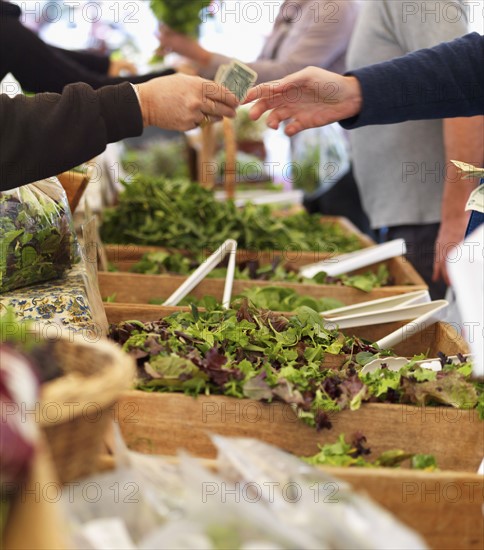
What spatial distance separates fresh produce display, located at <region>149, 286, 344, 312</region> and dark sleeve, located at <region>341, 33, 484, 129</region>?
0.58m

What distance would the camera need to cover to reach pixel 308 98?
2.06m

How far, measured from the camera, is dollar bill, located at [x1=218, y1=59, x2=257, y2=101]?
1988 mm

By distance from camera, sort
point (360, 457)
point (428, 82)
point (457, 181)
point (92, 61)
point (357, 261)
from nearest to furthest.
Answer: point (360, 457)
point (428, 82)
point (457, 181)
point (357, 261)
point (92, 61)

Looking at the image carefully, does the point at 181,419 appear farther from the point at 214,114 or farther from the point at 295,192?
the point at 295,192

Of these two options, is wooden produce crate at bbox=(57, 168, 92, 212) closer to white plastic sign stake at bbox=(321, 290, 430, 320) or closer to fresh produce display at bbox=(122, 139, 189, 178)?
white plastic sign stake at bbox=(321, 290, 430, 320)

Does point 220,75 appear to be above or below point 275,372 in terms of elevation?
above

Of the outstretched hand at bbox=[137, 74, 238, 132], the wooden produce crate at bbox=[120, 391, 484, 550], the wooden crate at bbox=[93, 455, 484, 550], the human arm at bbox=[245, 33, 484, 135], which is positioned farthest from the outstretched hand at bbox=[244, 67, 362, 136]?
the wooden crate at bbox=[93, 455, 484, 550]

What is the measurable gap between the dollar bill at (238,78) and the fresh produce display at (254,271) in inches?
28.3

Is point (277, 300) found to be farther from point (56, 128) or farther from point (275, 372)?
point (56, 128)

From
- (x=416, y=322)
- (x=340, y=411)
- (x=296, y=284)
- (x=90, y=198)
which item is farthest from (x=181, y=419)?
(x=90, y=198)

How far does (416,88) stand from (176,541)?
1588 millimetres

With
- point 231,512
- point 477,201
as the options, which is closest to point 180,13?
point 477,201

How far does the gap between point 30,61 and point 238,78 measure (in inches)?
45.8

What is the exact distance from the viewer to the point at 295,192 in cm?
503
